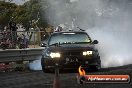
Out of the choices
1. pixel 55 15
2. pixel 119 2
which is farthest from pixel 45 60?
pixel 55 15

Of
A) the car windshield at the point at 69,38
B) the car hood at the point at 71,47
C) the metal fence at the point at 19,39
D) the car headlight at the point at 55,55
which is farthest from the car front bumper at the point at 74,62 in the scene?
the metal fence at the point at 19,39

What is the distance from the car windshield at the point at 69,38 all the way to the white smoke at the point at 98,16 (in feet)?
17.3

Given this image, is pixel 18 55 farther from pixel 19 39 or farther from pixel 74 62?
pixel 19 39

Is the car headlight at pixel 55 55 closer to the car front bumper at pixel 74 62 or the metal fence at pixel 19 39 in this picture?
the car front bumper at pixel 74 62

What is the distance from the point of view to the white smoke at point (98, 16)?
30.8 meters

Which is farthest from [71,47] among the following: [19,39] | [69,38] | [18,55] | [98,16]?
[98,16]

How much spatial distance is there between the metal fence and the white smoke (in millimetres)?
3370

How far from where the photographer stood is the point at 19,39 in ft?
80.5

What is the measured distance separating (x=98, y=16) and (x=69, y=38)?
3601 centimetres

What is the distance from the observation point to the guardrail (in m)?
17.3

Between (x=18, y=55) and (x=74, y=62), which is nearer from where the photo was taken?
(x=74, y=62)

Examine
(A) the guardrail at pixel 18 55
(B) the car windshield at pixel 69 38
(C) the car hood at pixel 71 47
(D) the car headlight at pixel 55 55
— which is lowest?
(A) the guardrail at pixel 18 55

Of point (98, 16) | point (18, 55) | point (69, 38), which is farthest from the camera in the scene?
point (98, 16)

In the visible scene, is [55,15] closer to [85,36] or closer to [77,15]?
[77,15]
